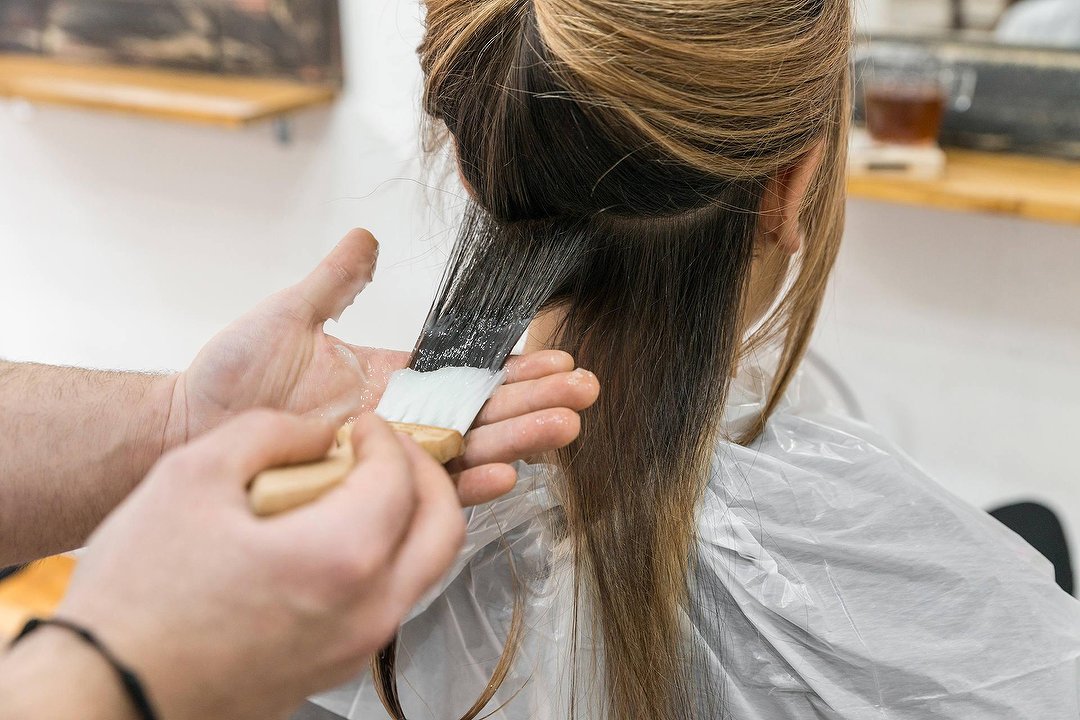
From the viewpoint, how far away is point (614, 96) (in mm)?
729

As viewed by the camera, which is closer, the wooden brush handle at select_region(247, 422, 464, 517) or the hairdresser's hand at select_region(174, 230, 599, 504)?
the wooden brush handle at select_region(247, 422, 464, 517)

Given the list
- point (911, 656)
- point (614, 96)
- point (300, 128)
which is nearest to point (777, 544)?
point (911, 656)

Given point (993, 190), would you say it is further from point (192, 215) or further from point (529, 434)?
point (192, 215)

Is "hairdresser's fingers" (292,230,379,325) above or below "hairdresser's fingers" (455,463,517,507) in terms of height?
above

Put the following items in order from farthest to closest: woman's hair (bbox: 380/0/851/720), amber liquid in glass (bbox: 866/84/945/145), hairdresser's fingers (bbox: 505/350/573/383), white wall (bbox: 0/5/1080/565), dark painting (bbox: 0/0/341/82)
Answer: dark painting (bbox: 0/0/341/82) → white wall (bbox: 0/5/1080/565) → amber liquid in glass (bbox: 866/84/945/145) → hairdresser's fingers (bbox: 505/350/573/383) → woman's hair (bbox: 380/0/851/720)

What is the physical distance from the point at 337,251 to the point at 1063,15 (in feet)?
5.10

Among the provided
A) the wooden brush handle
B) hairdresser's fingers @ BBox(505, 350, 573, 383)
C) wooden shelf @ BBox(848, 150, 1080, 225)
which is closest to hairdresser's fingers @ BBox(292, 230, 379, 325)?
hairdresser's fingers @ BBox(505, 350, 573, 383)

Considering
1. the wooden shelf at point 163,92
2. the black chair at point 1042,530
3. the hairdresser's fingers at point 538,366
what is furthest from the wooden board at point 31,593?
the black chair at point 1042,530

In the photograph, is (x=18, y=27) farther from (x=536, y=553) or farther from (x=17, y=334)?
(x=536, y=553)

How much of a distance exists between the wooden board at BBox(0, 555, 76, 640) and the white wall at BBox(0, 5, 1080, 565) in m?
0.64

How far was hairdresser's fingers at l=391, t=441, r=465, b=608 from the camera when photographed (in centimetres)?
53

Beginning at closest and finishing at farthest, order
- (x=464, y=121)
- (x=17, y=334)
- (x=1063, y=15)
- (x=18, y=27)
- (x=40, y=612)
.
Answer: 1. (x=464, y=121)
2. (x=1063, y=15)
3. (x=40, y=612)
4. (x=18, y=27)
5. (x=17, y=334)

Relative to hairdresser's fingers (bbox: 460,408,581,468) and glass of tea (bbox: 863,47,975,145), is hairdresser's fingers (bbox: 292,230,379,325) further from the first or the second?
glass of tea (bbox: 863,47,975,145)

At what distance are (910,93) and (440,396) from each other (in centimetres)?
137
